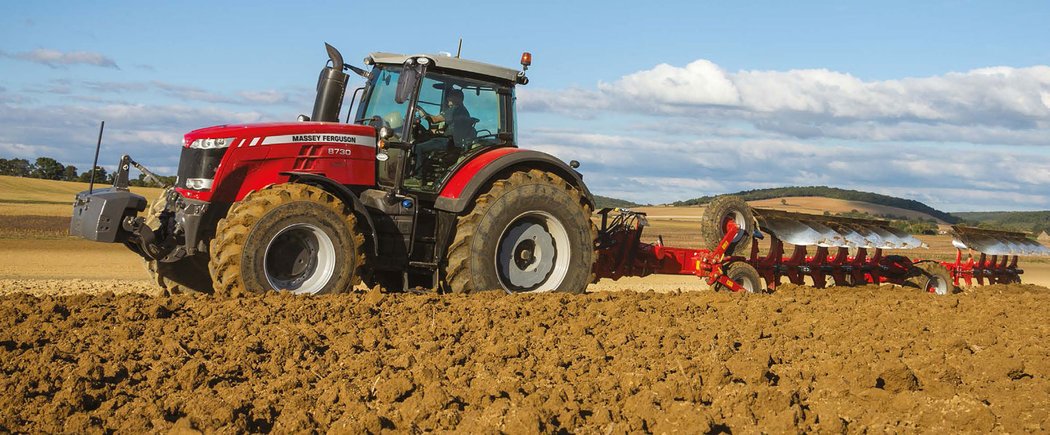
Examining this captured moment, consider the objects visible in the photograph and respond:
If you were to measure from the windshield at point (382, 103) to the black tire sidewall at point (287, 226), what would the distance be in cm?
136

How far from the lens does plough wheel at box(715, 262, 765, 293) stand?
1097cm

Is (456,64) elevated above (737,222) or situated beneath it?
elevated above

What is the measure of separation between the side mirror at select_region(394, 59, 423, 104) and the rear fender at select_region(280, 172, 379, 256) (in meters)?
0.83

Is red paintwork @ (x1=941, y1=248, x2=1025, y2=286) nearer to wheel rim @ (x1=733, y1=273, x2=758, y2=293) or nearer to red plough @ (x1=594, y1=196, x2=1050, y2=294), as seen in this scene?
red plough @ (x1=594, y1=196, x2=1050, y2=294)

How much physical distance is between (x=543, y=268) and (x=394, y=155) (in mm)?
1702

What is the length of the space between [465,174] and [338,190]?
1.13 meters

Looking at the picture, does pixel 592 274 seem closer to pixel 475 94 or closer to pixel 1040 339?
pixel 475 94

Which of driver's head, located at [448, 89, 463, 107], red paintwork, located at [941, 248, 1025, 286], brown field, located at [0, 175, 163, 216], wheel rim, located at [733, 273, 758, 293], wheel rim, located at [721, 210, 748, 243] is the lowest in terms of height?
brown field, located at [0, 175, 163, 216]

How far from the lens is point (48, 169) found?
173ft

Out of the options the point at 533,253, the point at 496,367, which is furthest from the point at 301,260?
the point at 496,367

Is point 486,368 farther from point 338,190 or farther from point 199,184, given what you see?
point 199,184

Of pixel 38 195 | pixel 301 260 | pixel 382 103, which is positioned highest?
pixel 382 103

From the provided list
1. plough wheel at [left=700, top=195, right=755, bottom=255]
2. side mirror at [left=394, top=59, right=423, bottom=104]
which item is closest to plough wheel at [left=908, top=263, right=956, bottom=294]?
plough wheel at [left=700, top=195, right=755, bottom=255]

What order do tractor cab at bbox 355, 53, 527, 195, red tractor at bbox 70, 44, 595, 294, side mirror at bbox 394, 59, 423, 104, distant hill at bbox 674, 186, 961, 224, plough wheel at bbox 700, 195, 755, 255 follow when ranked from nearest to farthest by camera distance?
red tractor at bbox 70, 44, 595, 294, side mirror at bbox 394, 59, 423, 104, tractor cab at bbox 355, 53, 527, 195, plough wheel at bbox 700, 195, 755, 255, distant hill at bbox 674, 186, 961, 224
